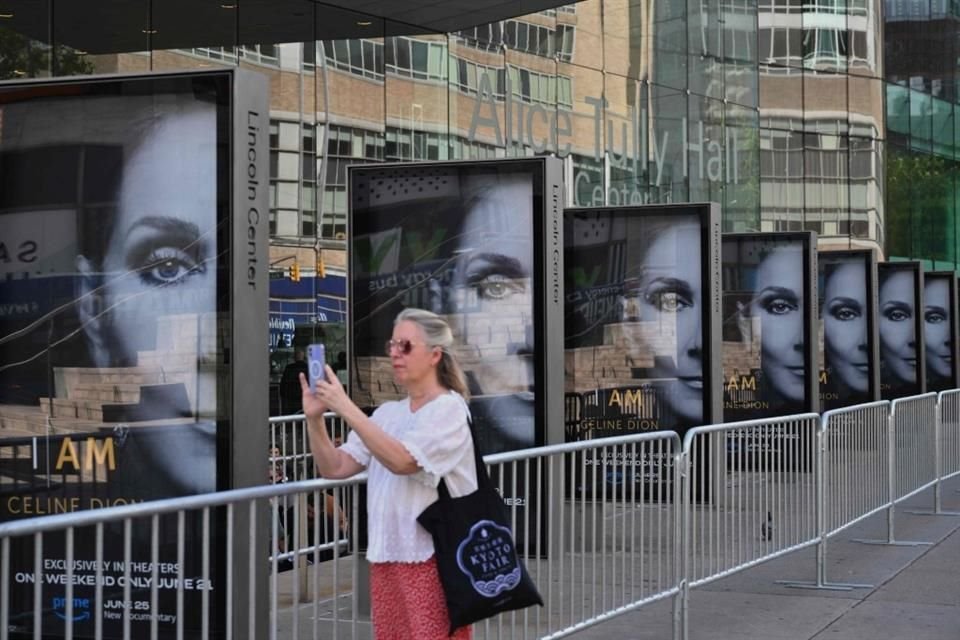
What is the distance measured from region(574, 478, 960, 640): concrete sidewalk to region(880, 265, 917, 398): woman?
14.2 metres

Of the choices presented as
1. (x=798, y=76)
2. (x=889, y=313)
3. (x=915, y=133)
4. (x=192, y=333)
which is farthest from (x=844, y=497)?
(x=915, y=133)

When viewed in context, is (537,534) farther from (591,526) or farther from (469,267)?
(469,267)

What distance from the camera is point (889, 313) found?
28.4 meters

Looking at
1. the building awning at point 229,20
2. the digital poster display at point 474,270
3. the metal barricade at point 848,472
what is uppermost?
the building awning at point 229,20

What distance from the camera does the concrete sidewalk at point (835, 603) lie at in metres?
9.74

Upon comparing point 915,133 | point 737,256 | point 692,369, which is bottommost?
point 692,369

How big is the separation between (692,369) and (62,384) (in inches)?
340

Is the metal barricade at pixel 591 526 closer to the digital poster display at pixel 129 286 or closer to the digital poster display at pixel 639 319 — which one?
the digital poster display at pixel 129 286

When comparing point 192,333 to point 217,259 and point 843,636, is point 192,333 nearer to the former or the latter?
point 217,259

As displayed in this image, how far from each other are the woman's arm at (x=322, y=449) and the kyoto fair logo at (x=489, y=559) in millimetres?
551

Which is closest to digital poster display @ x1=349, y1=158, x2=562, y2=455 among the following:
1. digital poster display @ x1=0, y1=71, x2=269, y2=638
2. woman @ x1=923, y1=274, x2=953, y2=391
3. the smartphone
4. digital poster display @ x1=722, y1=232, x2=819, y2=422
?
digital poster display @ x1=0, y1=71, x2=269, y2=638

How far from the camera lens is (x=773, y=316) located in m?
19.5

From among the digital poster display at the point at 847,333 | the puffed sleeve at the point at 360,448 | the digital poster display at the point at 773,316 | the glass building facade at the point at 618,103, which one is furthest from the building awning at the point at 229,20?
the puffed sleeve at the point at 360,448

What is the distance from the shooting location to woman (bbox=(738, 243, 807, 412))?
1941 cm
